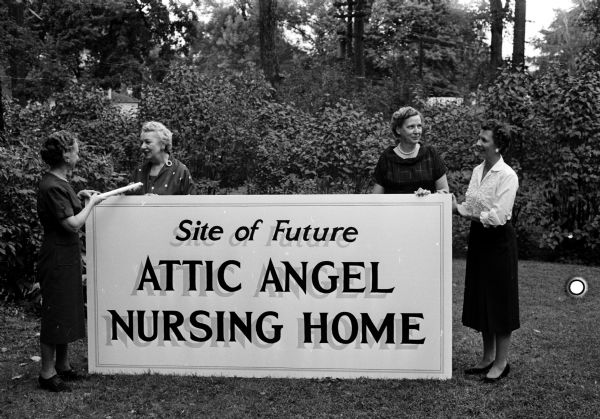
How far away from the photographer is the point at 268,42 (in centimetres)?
1836

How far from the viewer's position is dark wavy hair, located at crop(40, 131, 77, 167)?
4.46 meters

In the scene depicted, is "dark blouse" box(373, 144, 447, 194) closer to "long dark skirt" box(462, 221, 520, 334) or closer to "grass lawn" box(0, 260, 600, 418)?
"long dark skirt" box(462, 221, 520, 334)

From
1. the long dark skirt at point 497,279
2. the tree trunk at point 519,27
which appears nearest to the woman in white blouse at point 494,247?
the long dark skirt at point 497,279

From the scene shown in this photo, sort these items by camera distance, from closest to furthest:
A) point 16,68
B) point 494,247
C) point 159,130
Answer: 1. point 494,247
2. point 159,130
3. point 16,68

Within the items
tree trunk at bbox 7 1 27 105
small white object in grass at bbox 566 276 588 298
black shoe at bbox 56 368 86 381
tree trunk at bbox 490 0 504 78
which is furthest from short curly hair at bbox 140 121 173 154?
tree trunk at bbox 7 1 27 105

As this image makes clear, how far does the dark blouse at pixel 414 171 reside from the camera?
4891mm

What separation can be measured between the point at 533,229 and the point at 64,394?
8.38 m

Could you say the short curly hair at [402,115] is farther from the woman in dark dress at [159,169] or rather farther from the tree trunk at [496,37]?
the tree trunk at [496,37]

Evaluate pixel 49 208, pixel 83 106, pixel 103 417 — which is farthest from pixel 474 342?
pixel 83 106

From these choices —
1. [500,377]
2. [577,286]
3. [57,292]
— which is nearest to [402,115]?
[500,377]

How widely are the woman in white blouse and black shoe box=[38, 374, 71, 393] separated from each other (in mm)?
2747

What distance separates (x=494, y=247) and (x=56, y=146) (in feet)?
9.50

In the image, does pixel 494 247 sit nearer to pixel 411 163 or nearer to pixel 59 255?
pixel 411 163

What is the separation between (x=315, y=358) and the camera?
15.7 feet
